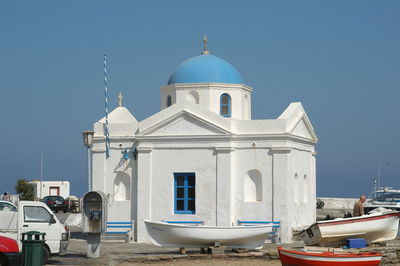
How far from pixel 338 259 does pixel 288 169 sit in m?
9.54

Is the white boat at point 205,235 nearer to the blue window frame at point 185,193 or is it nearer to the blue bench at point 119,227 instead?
the blue window frame at point 185,193

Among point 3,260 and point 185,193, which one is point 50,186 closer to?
point 185,193

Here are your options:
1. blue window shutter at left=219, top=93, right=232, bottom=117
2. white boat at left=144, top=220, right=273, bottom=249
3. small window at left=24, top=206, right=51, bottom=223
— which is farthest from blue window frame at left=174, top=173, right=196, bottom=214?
small window at left=24, top=206, right=51, bottom=223

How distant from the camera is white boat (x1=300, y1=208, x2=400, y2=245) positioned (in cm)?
2523

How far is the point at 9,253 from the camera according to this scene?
1920 cm

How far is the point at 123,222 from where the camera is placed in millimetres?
30375

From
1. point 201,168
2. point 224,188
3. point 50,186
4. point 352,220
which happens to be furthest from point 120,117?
point 50,186

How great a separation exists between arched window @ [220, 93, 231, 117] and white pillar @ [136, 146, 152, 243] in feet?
13.8

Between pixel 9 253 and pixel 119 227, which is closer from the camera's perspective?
pixel 9 253

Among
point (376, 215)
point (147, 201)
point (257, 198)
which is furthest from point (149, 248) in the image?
point (376, 215)

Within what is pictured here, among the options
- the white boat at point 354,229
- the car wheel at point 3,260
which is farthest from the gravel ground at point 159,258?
the car wheel at point 3,260

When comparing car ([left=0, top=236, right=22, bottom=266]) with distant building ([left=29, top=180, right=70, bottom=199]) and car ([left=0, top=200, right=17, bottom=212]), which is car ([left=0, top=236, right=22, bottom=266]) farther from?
distant building ([left=29, top=180, right=70, bottom=199])

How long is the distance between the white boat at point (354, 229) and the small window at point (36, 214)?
8.88 m

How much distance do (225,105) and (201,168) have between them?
401 centimetres
